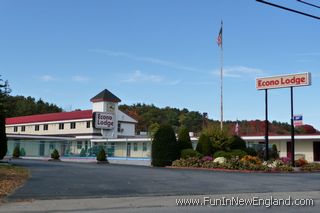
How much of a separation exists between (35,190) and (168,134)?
20.6m

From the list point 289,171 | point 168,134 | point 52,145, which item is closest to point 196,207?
point 289,171

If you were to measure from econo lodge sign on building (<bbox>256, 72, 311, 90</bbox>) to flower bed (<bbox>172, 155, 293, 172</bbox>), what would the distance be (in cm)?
735

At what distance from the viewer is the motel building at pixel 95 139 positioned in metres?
50.6

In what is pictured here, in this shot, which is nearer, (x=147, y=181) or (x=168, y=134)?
(x=147, y=181)

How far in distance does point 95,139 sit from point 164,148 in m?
33.1

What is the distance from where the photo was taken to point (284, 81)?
38.5m

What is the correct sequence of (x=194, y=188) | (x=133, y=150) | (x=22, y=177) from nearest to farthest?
(x=194, y=188)
(x=22, y=177)
(x=133, y=150)

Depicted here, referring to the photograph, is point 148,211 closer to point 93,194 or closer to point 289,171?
point 93,194

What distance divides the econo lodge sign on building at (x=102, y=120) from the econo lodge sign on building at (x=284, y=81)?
3070 cm

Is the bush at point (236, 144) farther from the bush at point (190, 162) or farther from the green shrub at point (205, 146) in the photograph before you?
the bush at point (190, 162)

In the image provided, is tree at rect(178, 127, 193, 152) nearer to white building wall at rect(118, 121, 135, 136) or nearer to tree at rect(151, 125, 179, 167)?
tree at rect(151, 125, 179, 167)

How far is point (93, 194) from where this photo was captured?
52.5ft

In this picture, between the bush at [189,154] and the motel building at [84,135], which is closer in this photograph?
the bush at [189,154]

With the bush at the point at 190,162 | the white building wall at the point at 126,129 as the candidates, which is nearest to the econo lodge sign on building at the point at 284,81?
the bush at the point at 190,162
